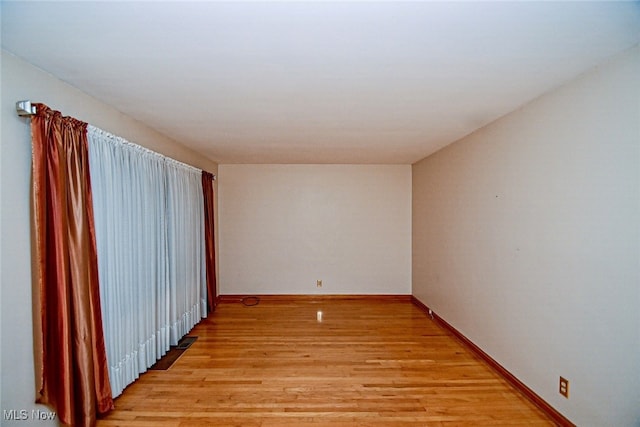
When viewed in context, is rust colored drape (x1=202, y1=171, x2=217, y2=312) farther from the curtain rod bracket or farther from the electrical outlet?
the electrical outlet

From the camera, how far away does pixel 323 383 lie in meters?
2.69

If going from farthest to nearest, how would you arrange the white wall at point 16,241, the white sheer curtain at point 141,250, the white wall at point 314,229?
the white wall at point 314,229 < the white sheer curtain at point 141,250 < the white wall at point 16,241

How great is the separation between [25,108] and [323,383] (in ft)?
9.69

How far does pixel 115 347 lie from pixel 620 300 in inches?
142

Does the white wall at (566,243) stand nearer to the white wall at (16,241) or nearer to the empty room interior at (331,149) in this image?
the empty room interior at (331,149)

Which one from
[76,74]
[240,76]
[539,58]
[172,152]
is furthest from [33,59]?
[539,58]

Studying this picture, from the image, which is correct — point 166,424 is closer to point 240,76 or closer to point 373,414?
point 373,414

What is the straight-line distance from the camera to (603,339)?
184 centimetres

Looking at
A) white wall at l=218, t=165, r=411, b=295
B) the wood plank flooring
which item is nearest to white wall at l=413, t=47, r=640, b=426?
the wood plank flooring

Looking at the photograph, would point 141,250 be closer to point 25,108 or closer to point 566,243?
point 25,108

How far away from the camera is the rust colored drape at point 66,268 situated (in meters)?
1.80

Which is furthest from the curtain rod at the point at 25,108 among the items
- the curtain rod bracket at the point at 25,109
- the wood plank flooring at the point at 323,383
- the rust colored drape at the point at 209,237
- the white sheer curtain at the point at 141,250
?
the rust colored drape at the point at 209,237

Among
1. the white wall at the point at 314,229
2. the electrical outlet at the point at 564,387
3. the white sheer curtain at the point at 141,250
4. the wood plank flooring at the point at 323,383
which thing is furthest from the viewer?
the white wall at the point at 314,229

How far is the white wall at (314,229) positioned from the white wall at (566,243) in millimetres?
1987
